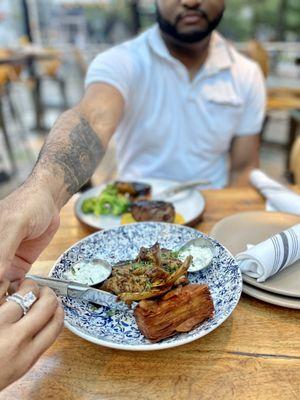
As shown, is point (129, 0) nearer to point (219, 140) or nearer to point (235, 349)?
point (219, 140)

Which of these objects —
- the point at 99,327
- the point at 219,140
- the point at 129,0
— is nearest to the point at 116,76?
the point at 219,140

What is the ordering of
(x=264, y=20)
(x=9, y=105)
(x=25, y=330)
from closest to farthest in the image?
1. (x=25, y=330)
2. (x=9, y=105)
3. (x=264, y=20)

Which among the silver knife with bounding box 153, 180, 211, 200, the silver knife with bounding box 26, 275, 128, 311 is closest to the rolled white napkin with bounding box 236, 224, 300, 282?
the silver knife with bounding box 26, 275, 128, 311

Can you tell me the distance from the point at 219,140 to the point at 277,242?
1093 mm

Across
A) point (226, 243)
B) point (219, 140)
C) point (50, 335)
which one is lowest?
point (219, 140)

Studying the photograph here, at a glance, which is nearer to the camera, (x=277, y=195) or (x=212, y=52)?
(x=277, y=195)

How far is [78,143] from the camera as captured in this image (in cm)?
123

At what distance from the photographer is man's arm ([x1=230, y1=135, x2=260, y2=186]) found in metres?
1.96

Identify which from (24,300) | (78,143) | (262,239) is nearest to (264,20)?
(78,143)

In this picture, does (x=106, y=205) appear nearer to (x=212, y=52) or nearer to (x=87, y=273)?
(x=87, y=273)

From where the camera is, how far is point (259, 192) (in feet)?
4.70

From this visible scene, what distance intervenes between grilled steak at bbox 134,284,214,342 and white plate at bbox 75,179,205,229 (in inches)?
16.7

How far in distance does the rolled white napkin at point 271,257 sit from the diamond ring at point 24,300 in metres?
0.44

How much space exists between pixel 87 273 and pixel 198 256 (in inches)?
9.7
